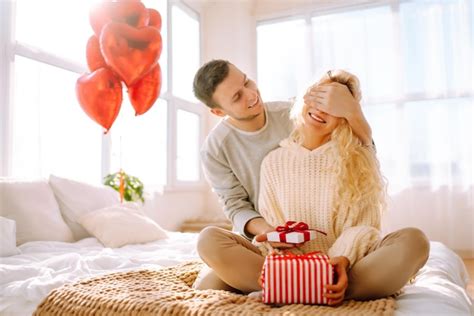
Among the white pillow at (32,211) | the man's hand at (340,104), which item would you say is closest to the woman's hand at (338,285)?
the man's hand at (340,104)

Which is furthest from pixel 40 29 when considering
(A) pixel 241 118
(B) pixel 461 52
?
(B) pixel 461 52

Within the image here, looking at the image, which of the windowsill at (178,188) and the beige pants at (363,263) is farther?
the windowsill at (178,188)

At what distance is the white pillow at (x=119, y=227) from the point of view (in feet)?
6.85

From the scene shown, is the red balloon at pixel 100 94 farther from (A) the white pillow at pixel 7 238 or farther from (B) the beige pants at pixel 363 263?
(B) the beige pants at pixel 363 263

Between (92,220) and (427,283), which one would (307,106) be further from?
(92,220)

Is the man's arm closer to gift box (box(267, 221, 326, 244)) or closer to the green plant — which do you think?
gift box (box(267, 221, 326, 244))

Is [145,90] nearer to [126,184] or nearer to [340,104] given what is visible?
[126,184]

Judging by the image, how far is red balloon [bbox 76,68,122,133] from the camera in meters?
2.35

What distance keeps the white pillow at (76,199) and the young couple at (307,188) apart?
1.04m

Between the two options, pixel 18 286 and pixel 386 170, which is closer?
pixel 18 286

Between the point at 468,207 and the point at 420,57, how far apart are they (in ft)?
4.32

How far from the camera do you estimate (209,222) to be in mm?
4027

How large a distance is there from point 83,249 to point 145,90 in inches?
44.3

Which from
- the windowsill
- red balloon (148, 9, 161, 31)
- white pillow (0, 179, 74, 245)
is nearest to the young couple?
white pillow (0, 179, 74, 245)
